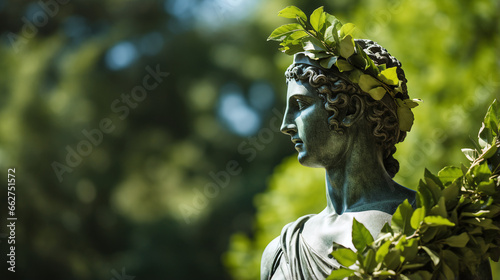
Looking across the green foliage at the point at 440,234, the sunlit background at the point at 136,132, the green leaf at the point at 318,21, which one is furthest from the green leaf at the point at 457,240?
the sunlit background at the point at 136,132

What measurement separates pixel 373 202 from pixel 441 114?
5738mm

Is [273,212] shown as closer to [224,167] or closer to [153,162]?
[224,167]

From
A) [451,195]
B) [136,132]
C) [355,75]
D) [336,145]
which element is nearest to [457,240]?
[451,195]

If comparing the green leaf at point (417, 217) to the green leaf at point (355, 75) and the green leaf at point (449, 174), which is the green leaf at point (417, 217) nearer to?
the green leaf at point (449, 174)

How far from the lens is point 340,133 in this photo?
3330mm

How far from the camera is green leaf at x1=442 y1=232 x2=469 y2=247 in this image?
298 cm

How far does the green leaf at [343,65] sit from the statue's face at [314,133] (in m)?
0.15

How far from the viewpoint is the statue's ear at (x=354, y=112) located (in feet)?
10.9

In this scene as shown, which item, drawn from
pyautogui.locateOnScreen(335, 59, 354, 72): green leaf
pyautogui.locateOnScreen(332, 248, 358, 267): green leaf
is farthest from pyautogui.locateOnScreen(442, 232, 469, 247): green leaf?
pyautogui.locateOnScreen(335, 59, 354, 72): green leaf

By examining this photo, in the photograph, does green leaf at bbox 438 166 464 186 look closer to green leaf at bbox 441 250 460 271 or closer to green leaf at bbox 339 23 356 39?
green leaf at bbox 441 250 460 271

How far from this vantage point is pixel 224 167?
15.0 meters

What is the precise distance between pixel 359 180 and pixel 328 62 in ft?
1.58

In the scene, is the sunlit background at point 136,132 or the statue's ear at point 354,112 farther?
the sunlit background at point 136,132

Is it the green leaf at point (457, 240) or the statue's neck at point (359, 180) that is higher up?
the statue's neck at point (359, 180)
